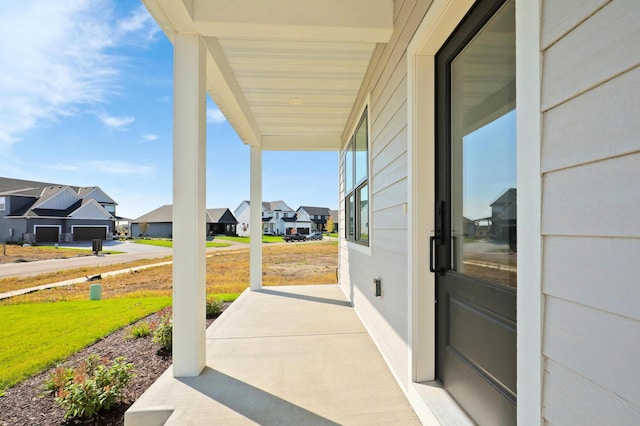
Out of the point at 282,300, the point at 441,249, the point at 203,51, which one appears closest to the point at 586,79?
the point at 441,249

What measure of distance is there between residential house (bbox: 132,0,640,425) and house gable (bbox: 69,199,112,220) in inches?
846

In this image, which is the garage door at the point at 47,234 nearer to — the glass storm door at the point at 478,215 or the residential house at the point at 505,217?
the glass storm door at the point at 478,215

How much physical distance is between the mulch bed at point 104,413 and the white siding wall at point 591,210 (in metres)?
2.49

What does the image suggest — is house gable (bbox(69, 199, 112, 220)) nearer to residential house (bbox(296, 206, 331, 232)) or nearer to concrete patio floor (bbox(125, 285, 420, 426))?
concrete patio floor (bbox(125, 285, 420, 426))

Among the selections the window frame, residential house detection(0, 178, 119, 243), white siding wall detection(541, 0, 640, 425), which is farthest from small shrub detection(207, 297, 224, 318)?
residential house detection(0, 178, 119, 243)

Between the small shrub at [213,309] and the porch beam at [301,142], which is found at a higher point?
the porch beam at [301,142]

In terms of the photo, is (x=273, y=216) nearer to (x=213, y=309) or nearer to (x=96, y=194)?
(x=96, y=194)

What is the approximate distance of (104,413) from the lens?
75.8 inches

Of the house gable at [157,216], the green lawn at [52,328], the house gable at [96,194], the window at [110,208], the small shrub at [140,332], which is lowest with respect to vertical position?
the green lawn at [52,328]

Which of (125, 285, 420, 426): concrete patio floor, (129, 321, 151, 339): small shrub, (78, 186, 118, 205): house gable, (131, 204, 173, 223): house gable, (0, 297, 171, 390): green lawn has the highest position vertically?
(78, 186, 118, 205): house gable

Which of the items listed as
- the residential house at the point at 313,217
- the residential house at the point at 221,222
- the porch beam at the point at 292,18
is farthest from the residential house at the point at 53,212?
the residential house at the point at 313,217

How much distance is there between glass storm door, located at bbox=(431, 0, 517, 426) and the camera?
3.94 feet

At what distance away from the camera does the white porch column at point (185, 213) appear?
2225 mm

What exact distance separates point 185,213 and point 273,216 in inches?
1414
